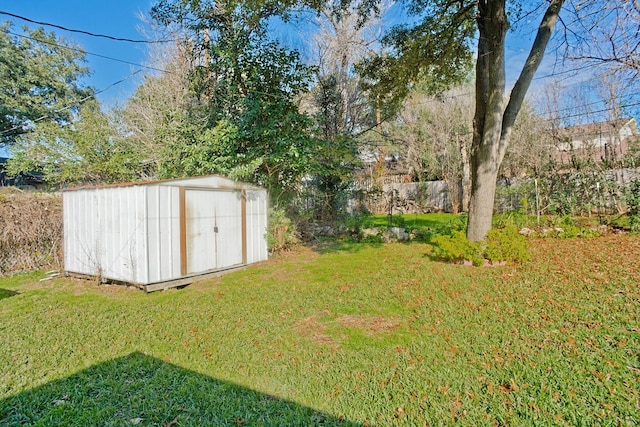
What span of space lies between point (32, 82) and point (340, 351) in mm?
19022

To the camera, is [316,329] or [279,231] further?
[279,231]

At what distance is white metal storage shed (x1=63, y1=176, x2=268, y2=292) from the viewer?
216 inches

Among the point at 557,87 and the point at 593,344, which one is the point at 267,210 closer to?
the point at 593,344

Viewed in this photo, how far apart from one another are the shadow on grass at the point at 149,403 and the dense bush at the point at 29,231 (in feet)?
18.3

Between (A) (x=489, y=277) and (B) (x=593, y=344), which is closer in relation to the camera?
(B) (x=593, y=344)

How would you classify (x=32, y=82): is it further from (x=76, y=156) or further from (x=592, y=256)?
(x=592, y=256)

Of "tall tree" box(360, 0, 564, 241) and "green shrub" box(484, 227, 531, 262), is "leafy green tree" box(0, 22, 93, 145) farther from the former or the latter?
"green shrub" box(484, 227, 531, 262)

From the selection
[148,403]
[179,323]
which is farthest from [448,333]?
[179,323]

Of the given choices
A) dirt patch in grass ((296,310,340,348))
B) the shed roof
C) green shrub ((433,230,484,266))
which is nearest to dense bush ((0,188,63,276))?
the shed roof

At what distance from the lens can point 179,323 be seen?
4.17m

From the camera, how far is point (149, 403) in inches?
100

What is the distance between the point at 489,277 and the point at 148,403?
4.99 m

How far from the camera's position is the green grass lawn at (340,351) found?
93.7 inches

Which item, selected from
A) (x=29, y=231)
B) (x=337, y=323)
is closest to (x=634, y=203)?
(x=337, y=323)
